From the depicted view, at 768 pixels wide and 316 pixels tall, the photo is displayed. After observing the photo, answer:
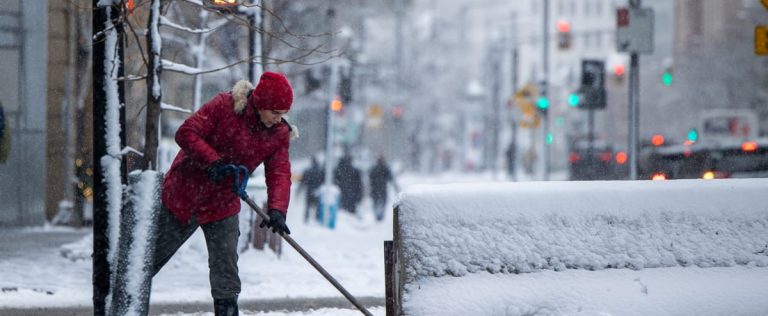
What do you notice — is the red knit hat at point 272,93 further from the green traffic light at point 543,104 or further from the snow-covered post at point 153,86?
the green traffic light at point 543,104

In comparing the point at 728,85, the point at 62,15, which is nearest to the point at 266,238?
the point at 62,15

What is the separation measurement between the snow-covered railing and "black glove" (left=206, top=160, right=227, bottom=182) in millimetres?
989

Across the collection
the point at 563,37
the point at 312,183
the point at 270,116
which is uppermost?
the point at 563,37

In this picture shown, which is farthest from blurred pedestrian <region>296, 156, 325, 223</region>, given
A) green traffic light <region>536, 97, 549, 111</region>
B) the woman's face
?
the woman's face

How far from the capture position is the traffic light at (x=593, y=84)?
22408 millimetres

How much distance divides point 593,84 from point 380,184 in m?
5.24

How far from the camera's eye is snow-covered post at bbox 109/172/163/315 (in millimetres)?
5602

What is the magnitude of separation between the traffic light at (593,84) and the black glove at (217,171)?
17607mm

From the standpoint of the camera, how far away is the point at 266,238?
12.7 m

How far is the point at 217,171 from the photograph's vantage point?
18.3 ft

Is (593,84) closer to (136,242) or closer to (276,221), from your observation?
(276,221)

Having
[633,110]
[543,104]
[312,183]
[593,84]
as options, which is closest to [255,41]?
[633,110]

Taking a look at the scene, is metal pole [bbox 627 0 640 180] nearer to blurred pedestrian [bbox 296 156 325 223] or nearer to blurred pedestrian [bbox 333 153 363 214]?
blurred pedestrian [bbox 296 156 325 223]

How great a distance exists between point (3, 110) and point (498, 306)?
11.4m
